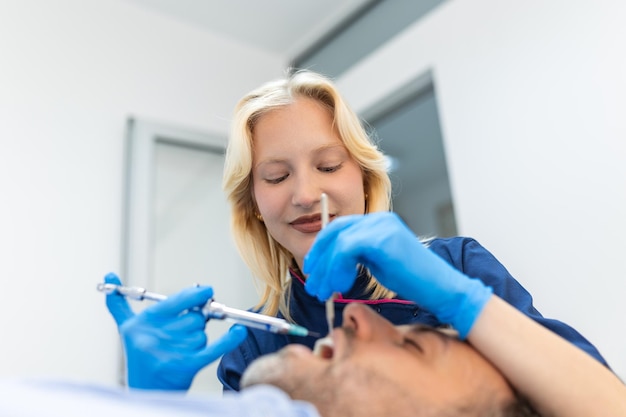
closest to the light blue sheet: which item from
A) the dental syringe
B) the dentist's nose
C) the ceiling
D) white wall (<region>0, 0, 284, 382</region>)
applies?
the dental syringe

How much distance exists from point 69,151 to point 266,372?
1722mm

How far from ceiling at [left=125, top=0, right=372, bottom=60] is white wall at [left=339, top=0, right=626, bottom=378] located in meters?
0.68

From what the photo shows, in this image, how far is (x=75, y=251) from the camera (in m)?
2.05

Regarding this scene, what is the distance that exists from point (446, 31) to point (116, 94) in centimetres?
139

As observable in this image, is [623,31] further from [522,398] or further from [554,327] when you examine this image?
[522,398]

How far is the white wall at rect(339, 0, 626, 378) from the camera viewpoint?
160 centimetres

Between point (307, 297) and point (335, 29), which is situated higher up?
point (335, 29)

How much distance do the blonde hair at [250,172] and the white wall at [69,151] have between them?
3.12 feet

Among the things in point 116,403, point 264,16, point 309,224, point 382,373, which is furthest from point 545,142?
point 116,403

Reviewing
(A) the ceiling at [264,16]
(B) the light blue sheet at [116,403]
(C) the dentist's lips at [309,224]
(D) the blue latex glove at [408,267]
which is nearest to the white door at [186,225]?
(A) the ceiling at [264,16]

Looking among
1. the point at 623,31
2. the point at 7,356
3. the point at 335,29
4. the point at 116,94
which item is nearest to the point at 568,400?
the point at 623,31

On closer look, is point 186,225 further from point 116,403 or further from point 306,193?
point 116,403

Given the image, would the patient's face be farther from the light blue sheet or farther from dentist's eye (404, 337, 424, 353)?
the light blue sheet

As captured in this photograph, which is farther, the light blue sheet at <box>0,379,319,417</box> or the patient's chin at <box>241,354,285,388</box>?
the patient's chin at <box>241,354,285,388</box>
